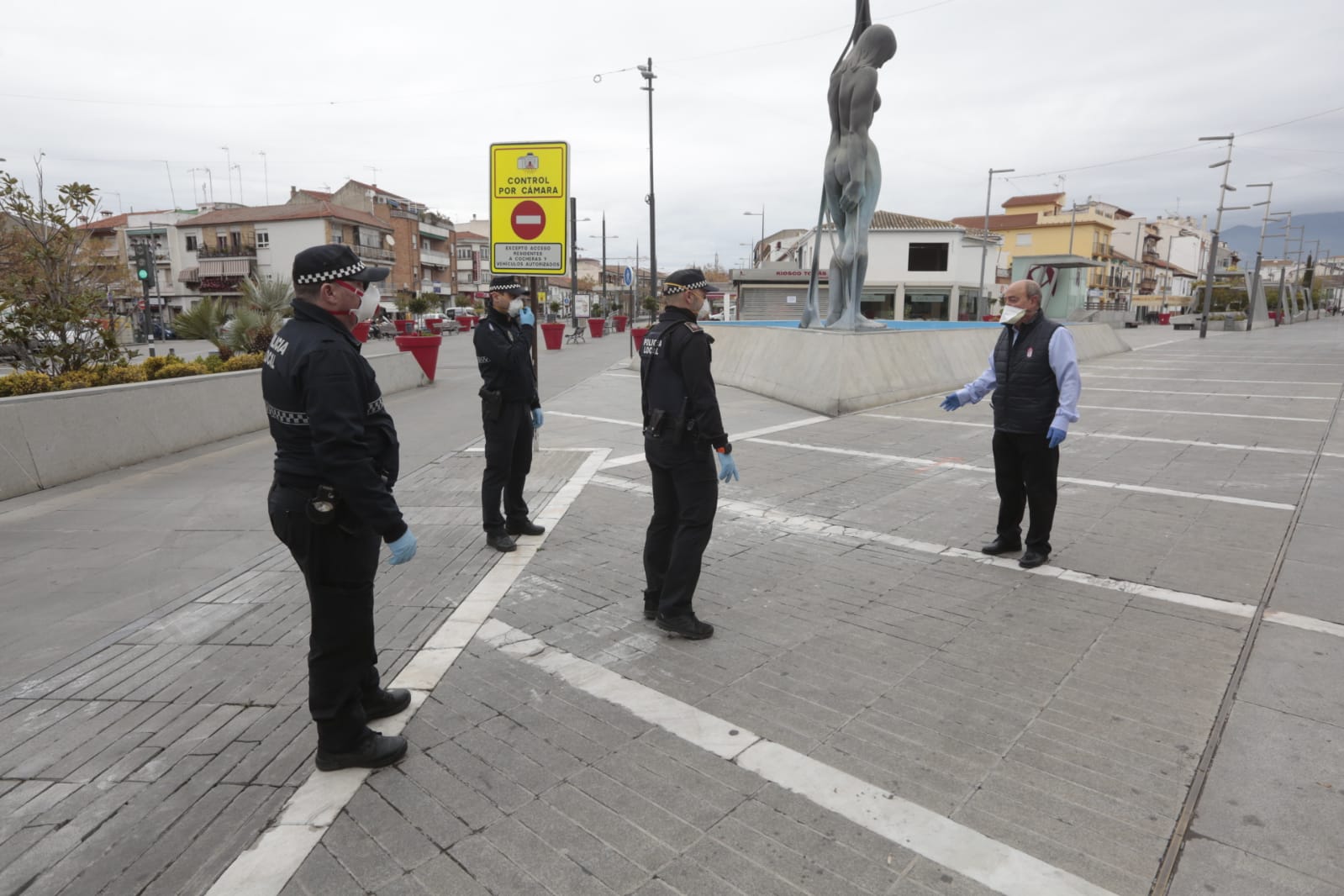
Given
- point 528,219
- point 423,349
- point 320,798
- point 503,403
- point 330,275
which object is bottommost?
point 320,798

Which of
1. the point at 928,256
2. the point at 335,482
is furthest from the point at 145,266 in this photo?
the point at 928,256

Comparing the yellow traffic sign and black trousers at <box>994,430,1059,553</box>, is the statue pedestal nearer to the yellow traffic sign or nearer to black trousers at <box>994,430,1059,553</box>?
the yellow traffic sign

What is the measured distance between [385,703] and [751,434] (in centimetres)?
710

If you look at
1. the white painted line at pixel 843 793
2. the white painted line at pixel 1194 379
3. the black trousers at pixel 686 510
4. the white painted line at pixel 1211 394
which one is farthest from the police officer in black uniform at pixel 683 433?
the white painted line at pixel 1194 379

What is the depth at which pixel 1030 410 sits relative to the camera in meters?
4.88

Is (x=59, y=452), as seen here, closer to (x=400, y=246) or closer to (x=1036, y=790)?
(x=1036, y=790)

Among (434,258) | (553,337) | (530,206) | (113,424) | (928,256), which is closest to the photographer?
(530,206)

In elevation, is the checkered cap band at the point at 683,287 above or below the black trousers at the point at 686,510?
above

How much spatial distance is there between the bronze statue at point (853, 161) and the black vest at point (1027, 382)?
9.43 metres

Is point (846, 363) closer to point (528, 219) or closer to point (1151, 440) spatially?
point (1151, 440)

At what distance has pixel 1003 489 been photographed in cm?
515

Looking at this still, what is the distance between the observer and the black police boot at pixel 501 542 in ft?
17.3

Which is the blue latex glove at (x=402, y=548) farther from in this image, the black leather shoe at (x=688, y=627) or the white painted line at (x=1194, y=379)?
the white painted line at (x=1194, y=379)

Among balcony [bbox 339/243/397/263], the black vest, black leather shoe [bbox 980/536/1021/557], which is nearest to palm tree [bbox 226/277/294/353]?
the black vest
